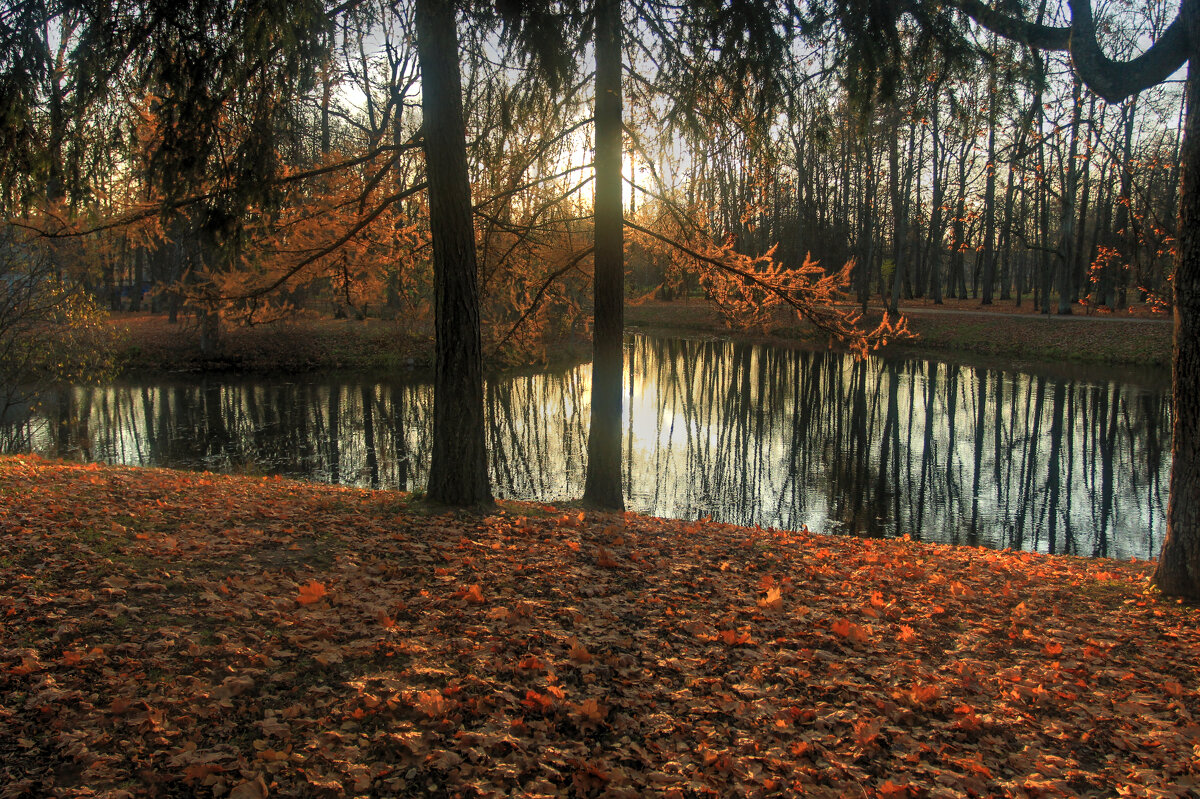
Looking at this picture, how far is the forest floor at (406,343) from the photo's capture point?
25.4 metres

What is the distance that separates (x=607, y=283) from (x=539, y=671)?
553 cm

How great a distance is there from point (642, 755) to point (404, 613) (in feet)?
5.83

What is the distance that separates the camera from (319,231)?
752 centimetres

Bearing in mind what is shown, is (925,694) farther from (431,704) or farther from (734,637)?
(431,704)

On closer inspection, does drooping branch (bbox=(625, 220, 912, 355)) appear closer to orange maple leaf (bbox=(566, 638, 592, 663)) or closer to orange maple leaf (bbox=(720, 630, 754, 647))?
orange maple leaf (bbox=(720, 630, 754, 647))

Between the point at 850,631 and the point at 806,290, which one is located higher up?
the point at 806,290

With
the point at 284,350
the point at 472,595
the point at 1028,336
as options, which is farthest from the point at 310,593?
the point at 1028,336

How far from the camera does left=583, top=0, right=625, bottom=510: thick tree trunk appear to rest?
789 centimetres

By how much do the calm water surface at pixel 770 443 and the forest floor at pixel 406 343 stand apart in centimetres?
252

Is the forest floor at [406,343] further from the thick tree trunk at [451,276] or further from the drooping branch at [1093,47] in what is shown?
the thick tree trunk at [451,276]

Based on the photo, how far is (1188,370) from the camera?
5.20 meters

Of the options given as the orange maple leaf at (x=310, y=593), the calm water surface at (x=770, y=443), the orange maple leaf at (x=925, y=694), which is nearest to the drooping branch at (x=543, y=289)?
the calm water surface at (x=770, y=443)

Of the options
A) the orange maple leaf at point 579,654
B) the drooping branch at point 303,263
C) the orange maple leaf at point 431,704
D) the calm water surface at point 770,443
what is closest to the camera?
the orange maple leaf at point 431,704

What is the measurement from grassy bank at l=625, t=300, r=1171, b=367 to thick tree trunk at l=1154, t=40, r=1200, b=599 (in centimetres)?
1524
